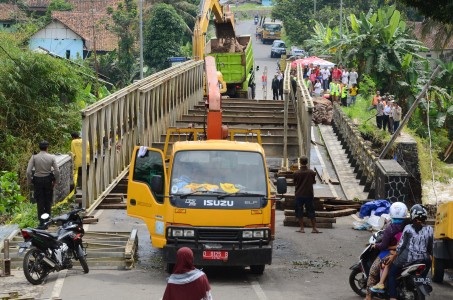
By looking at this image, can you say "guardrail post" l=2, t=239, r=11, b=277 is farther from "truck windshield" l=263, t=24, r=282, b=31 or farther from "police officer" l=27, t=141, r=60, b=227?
"truck windshield" l=263, t=24, r=282, b=31

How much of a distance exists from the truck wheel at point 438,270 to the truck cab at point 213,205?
8.72 feet

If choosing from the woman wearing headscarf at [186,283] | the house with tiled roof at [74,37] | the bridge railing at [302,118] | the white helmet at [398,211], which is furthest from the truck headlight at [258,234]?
the house with tiled roof at [74,37]

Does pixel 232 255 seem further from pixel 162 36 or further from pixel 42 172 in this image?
pixel 162 36

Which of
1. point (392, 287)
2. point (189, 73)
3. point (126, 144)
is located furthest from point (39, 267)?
point (189, 73)

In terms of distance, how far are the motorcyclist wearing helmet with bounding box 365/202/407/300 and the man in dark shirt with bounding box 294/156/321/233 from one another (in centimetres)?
678

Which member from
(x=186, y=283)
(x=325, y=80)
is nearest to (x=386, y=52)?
(x=325, y=80)

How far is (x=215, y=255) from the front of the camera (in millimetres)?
16531

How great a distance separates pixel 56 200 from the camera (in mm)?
24047

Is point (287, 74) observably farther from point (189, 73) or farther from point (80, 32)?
point (80, 32)

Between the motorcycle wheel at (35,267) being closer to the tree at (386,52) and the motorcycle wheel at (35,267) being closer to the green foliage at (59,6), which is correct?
the tree at (386,52)

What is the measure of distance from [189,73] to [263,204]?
70.5 feet

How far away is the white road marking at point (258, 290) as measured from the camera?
1556cm

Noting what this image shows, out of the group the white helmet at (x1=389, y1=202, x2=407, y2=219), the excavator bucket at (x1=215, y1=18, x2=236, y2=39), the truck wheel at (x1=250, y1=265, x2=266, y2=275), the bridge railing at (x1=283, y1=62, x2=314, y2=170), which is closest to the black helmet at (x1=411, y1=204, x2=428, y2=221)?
the white helmet at (x1=389, y1=202, x2=407, y2=219)

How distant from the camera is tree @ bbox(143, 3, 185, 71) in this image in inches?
2913
